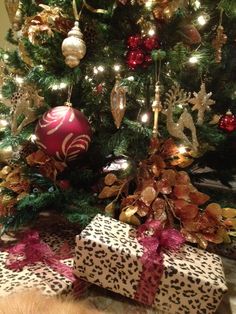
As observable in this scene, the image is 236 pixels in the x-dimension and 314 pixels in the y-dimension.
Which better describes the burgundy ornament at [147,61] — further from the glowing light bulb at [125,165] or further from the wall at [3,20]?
the wall at [3,20]

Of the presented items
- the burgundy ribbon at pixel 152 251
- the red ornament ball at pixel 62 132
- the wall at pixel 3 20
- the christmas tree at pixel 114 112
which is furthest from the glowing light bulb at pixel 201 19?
the wall at pixel 3 20

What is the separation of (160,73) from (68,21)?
0.26 metres

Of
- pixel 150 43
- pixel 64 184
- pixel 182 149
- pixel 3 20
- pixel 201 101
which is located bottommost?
pixel 64 184

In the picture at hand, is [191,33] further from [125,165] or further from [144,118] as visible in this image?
[125,165]

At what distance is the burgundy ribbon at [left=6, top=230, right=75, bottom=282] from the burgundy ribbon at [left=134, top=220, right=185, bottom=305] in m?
0.16

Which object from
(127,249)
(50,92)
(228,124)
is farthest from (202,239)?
(50,92)

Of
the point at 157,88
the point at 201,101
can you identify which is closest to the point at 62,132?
the point at 157,88

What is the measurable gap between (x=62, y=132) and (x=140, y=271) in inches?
13.5

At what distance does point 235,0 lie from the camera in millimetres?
761

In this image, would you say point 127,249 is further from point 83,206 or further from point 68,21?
point 68,21

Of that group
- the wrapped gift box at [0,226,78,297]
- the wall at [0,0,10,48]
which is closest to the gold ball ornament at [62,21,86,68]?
the wrapped gift box at [0,226,78,297]

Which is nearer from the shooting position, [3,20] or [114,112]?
[114,112]

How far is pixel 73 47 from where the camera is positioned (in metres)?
0.71

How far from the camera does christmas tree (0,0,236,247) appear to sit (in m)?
0.76
